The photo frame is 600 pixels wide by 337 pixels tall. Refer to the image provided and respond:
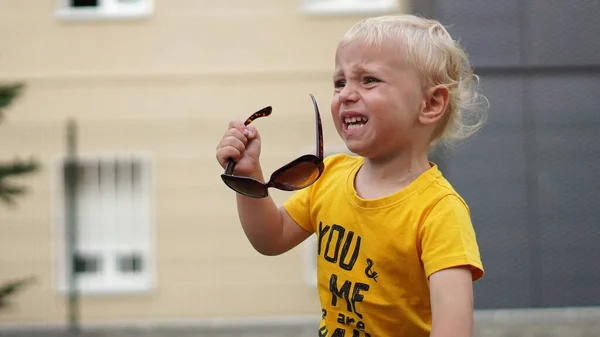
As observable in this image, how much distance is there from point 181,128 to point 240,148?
493cm

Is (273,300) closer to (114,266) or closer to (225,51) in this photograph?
(114,266)

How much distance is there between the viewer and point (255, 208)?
2154 millimetres

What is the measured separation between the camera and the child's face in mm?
1967

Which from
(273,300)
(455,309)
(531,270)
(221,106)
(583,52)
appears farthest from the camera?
(221,106)

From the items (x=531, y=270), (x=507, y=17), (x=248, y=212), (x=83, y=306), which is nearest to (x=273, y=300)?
(x=83, y=306)

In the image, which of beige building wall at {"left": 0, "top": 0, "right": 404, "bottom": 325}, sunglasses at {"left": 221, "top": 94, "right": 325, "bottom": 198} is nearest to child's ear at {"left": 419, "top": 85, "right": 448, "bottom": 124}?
sunglasses at {"left": 221, "top": 94, "right": 325, "bottom": 198}

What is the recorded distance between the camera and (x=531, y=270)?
4254 mm

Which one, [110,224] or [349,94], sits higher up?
[349,94]

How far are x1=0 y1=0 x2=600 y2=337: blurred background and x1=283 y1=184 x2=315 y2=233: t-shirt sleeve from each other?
1792 mm

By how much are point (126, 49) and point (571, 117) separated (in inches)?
237

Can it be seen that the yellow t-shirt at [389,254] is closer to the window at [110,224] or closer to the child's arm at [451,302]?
the child's arm at [451,302]

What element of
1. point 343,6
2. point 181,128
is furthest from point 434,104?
point 343,6

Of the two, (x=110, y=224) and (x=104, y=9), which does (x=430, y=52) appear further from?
(x=104, y=9)

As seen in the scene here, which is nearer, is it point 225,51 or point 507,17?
point 507,17
